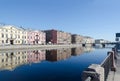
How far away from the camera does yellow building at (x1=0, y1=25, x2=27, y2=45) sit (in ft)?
314

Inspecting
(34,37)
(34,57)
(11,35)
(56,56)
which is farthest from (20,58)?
(34,37)

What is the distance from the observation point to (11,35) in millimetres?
103250

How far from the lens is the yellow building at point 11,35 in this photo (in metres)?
95.8

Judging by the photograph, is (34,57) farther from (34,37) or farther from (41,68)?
(34,37)

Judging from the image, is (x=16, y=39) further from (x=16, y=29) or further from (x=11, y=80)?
(x=11, y=80)

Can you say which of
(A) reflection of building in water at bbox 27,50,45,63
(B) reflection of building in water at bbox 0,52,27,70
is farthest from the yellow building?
(B) reflection of building in water at bbox 0,52,27,70

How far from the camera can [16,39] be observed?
108 meters

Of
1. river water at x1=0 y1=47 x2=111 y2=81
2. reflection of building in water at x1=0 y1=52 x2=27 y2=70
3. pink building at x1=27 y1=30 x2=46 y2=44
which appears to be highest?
pink building at x1=27 y1=30 x2=46 y2=44

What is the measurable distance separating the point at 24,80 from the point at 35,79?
1504 mm

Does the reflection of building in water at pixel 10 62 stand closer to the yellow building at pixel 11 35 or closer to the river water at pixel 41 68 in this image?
the river water at pixel 41 68

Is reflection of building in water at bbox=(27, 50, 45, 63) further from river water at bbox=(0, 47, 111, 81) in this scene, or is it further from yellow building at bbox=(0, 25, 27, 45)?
yellow building at bbox=(0, 25, 27, 45)

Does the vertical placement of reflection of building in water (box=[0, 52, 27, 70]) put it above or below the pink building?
below

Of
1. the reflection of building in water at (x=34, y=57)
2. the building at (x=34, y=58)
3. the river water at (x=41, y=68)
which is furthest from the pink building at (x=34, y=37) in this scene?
the river water at (x=41, y=68)

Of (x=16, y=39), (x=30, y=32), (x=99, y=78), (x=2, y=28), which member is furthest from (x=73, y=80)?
(x=30, y=32)
